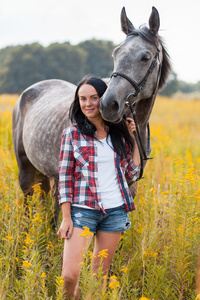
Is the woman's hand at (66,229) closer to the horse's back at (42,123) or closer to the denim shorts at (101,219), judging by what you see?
the denim shorts at (101,219)

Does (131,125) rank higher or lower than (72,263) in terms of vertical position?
higher

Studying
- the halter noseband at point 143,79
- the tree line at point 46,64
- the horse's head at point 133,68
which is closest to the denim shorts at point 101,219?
the horse's head at point 133,68

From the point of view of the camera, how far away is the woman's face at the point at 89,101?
2.18 meters

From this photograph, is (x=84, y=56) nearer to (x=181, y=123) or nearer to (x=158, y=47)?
(x=181, y=123)

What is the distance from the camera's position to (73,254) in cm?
198

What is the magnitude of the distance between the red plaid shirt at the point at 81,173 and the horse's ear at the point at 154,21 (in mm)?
1061

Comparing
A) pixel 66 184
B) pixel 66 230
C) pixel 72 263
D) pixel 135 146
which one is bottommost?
pixel 72 263

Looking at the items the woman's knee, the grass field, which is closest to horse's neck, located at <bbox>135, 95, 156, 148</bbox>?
the grass field

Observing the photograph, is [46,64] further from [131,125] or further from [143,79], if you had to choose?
[131,125]

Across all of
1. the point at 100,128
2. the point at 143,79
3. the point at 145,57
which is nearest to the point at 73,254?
the point at 100,128

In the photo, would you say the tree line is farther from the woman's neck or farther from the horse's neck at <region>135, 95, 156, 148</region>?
the woman's neck

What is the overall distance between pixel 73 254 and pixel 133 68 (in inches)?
53.3

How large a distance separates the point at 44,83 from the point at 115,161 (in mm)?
2848

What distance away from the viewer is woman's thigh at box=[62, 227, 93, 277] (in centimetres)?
195
